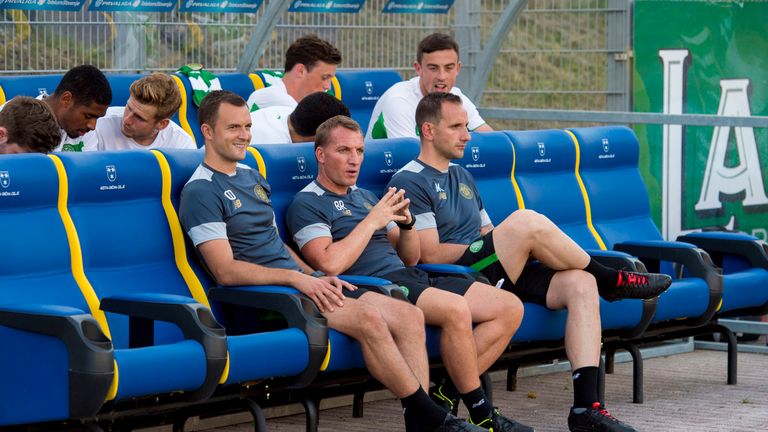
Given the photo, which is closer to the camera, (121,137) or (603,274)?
(603,274)

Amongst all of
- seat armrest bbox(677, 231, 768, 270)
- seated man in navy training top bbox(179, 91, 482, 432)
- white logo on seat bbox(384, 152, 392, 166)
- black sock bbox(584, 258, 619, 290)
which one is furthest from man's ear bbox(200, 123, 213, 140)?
seat armrest bbox(677, 231, 768, 270)

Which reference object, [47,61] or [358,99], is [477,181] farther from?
[47,61]

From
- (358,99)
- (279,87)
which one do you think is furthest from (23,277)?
(358,99)

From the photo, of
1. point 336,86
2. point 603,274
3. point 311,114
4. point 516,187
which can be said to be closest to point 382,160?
point 311,114

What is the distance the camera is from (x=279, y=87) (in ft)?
26.8

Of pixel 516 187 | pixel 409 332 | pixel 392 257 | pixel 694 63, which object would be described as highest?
pixel 694 63

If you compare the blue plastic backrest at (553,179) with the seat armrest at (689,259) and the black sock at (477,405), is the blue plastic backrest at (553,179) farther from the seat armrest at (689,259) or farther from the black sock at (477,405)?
the black sock at (477,405)

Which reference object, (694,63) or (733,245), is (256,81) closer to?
(733,245)

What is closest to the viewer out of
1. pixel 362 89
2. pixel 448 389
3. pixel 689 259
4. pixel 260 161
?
pixel 448 389

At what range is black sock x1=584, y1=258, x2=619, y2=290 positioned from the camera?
640cm

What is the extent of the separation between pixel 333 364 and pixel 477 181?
1.96 m

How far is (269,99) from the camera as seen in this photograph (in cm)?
804

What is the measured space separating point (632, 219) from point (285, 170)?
2367mm

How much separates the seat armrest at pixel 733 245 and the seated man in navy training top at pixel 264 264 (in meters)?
2.45
